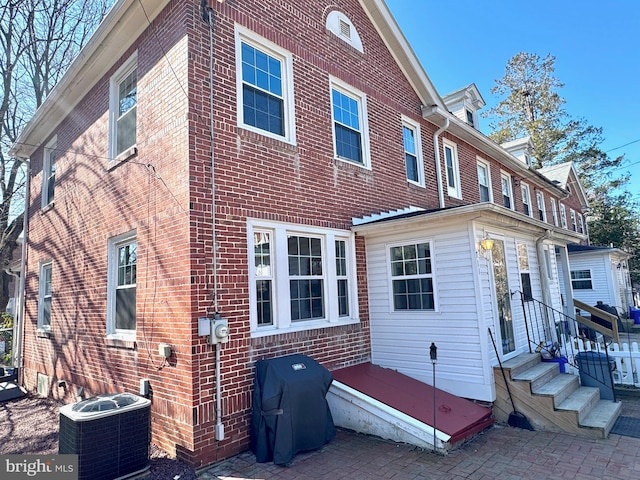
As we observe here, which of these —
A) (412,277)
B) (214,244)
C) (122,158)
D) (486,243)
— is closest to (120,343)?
(214,244)

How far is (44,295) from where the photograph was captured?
1024 cm

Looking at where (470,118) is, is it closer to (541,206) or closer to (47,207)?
(541,206)

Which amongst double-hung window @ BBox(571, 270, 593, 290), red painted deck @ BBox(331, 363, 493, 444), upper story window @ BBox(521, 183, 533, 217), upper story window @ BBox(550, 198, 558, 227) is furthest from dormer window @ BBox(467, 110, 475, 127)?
red painted deck @ BBox(331, 363, 493, 444)

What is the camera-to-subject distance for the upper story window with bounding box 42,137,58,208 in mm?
10352

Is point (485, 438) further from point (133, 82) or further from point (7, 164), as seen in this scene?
point (7, 164)

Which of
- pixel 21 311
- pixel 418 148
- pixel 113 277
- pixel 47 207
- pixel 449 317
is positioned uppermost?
pixel 418 148

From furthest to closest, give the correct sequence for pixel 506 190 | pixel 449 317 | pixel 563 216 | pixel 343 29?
pixel 563 216, pixel 506 190, pixel 343 29, pixel 449 317

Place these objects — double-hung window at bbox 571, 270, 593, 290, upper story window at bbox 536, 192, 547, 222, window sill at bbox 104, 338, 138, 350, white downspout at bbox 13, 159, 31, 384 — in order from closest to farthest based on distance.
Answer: window sill at bbox 104, 338, 138, 350 < white downspout at bbox 13, 159, 31, 384 < upper story window at bbox 536, 192, 547, 222 < double-hung window at bbox 571, 270, 593, 290

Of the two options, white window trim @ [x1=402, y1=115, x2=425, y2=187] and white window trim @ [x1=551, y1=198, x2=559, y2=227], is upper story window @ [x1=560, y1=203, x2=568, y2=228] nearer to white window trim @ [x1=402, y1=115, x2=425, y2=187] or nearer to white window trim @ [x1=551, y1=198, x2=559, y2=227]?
white window trim @ [x1=551, y1=198, x2=559, y2=227]

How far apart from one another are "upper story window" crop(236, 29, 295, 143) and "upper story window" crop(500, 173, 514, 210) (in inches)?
422

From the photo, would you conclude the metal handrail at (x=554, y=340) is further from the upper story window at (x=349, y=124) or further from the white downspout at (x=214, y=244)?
the white downspout at (x=214, y=244)

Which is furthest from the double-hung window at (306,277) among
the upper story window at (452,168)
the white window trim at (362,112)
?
the upper story window at (452,168)

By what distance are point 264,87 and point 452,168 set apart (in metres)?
7.27

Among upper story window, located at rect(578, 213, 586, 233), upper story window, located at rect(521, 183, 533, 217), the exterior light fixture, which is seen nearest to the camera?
the exterior light fixture
